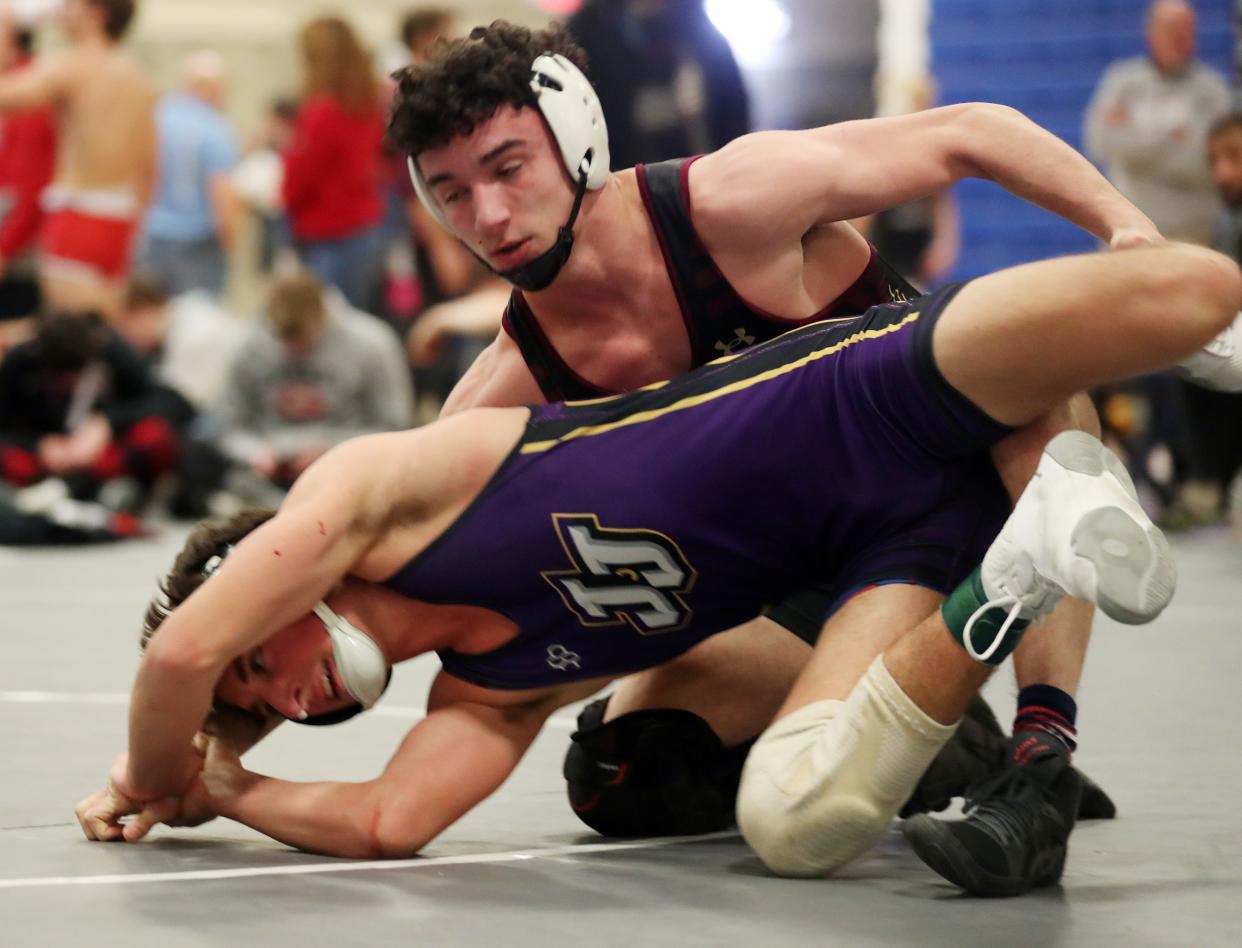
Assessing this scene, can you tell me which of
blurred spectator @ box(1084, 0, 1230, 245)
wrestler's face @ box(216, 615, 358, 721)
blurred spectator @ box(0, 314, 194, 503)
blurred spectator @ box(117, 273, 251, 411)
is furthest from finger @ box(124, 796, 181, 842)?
blurred spectator @ box(117, 273, 251, 411)

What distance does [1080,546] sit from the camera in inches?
84.3

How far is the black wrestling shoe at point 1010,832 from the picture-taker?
2.26 metres

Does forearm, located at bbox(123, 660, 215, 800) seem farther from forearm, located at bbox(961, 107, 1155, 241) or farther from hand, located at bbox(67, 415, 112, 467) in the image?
hand, located at bbox(67, 415, 112, 467)

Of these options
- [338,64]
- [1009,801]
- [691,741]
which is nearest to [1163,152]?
[338,64]

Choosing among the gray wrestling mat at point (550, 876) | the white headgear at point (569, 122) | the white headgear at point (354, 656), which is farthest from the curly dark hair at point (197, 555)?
the white headgear at point (569, 122)

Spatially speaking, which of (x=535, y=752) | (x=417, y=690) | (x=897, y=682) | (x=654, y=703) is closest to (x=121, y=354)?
(x=417, y=690)

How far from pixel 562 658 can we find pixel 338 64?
577cm

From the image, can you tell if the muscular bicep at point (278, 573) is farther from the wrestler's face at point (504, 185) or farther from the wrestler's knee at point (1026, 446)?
the wrestler's knee at point (1026, 446)

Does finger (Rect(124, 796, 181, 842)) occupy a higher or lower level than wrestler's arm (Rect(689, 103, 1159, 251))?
lower

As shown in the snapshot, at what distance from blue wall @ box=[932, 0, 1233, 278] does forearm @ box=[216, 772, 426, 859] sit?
28.1 ft

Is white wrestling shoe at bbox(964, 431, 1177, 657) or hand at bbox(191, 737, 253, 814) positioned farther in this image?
hand at bbox(191, 737, 253, 814)

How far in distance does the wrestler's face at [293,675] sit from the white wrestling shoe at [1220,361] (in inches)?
44.4

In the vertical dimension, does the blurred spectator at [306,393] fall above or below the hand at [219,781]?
above

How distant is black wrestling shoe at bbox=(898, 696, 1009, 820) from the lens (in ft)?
9.12
